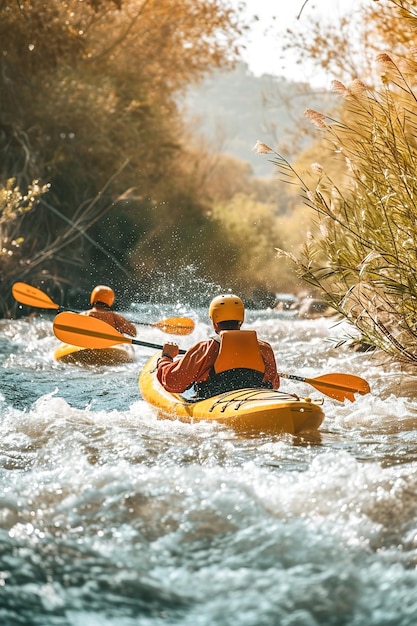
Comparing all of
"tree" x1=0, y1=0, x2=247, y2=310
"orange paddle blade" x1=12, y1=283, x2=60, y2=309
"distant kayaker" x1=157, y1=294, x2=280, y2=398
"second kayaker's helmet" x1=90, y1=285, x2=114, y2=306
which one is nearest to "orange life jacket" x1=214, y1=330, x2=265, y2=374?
"distant kayaker" x1=157, y1=294, x2=280, y2=398

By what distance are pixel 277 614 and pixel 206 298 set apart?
12.2 m

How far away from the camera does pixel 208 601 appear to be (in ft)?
8.47

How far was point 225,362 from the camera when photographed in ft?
15.8

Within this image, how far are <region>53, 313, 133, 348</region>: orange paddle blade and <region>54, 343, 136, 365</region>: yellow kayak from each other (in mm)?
1453

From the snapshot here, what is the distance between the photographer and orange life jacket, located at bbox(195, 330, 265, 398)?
479 cm

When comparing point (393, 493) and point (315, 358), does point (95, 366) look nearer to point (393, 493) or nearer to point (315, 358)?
point (315, 358)

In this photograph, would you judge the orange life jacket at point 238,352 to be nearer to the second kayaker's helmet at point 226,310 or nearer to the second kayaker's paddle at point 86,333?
the second kayaker's helmet at point 226,310

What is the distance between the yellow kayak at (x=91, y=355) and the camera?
24.7 feet

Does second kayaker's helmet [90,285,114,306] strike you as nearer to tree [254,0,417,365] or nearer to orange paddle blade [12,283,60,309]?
orange paddle blade [12,283,60,309]

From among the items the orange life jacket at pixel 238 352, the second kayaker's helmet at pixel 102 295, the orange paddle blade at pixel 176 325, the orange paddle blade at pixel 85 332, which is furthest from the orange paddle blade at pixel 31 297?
the orange life jacket at pixel 238 352

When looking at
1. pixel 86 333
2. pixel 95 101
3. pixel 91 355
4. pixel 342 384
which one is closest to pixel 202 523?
pixel 342 384

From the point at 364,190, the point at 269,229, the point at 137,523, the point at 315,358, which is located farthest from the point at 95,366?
the point at 269,229

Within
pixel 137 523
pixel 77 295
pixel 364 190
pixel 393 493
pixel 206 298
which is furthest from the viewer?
pixel 206 298

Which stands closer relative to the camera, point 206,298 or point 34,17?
point 34,17
